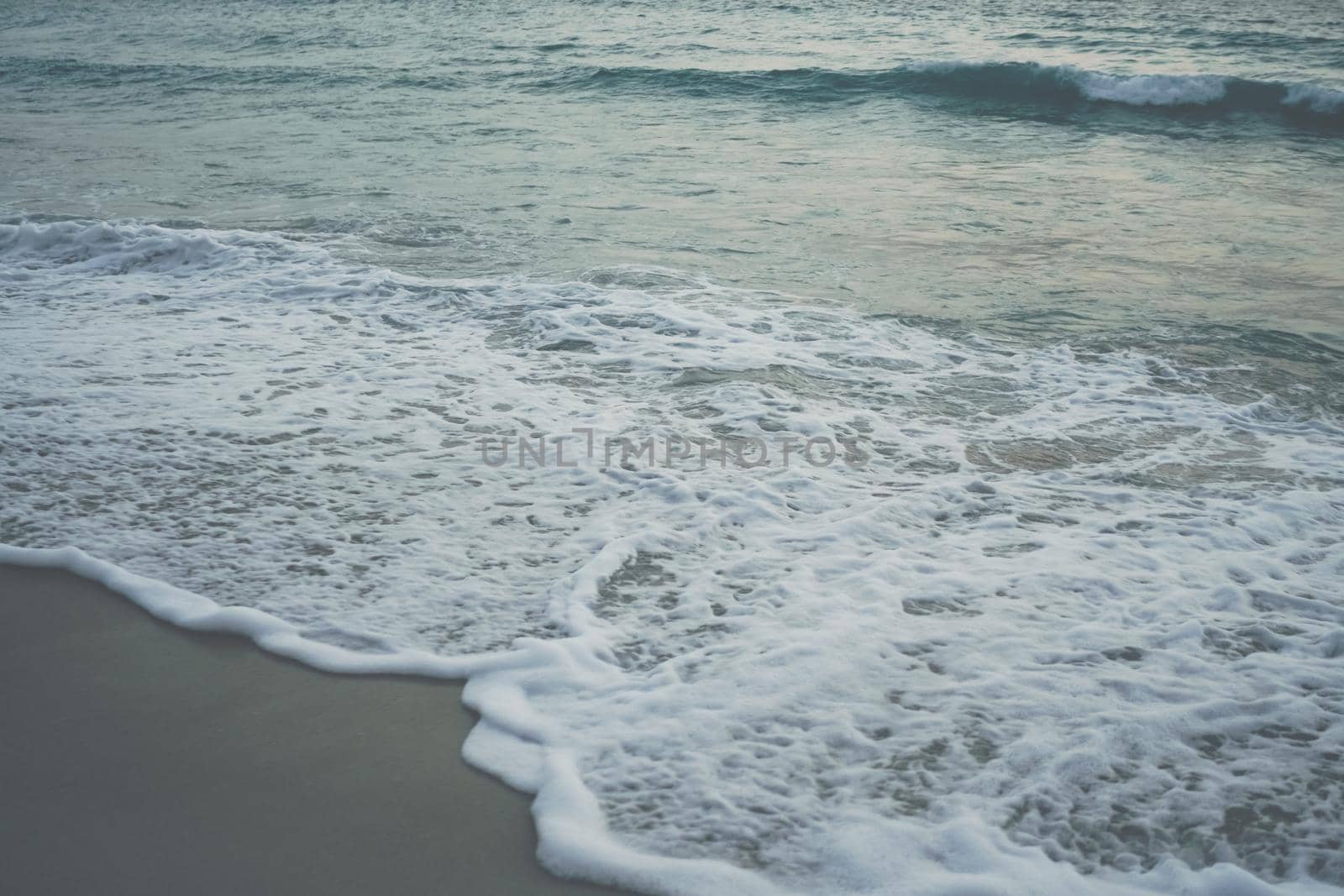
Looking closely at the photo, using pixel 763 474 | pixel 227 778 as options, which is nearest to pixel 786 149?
pixel 763 474

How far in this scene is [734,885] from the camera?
6.92 ft

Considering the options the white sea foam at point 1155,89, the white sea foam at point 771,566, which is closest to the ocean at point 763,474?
the white sea foam at point 771,566

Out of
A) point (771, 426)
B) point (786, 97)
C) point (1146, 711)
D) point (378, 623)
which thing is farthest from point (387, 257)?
point (786, 97)

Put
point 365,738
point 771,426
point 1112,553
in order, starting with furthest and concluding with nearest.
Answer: point 771,426, point 1112,553, point 365,738

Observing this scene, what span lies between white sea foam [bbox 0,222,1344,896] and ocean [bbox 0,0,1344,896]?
0.05 feet

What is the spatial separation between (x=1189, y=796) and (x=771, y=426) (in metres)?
2.47

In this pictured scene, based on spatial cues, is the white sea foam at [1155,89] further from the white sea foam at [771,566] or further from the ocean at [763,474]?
the white sea foam at [771,566]

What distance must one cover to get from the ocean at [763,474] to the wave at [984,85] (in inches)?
124

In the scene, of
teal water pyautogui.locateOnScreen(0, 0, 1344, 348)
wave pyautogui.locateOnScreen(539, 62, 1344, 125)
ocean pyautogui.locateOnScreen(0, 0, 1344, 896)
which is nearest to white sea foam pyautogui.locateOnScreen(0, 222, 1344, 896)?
ocean pyautogui.locateOnScreen(0, 0, 1344, 896)

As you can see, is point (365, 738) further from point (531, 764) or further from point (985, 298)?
point (985, 298)

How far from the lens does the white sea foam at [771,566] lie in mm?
2311

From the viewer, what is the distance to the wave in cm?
1316

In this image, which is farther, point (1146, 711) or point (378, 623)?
point (378, 623)

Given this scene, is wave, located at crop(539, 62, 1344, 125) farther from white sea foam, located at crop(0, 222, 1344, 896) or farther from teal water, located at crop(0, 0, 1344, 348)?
white sea foam, located at crop(0, 222, 1344, 896)
